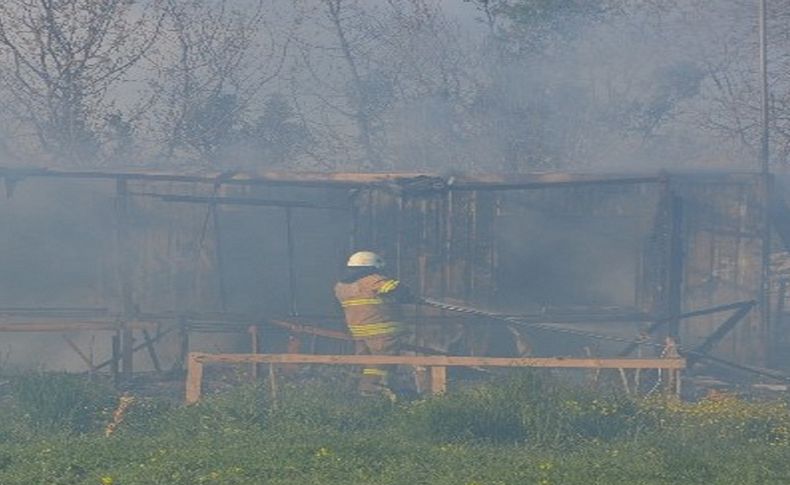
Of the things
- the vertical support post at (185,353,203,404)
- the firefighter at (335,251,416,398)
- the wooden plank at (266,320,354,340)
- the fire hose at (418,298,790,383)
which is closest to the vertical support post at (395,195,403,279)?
the fire hose at (418,298,790,383)

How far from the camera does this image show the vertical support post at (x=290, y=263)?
17469 mm

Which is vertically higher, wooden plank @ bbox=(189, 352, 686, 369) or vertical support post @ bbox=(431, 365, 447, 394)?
wooden plank @ bbox=(189, 352, 686, 369)

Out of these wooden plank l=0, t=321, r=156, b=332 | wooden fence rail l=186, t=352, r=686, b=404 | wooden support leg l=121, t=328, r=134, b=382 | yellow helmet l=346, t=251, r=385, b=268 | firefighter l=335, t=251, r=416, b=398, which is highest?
yellow helmet l=346, t=251, r=385, b=268

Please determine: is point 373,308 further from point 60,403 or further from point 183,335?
point 60,403

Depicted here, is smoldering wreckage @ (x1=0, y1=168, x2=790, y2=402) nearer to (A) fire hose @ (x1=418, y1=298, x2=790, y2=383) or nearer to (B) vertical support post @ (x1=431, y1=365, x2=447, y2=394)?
(A) fire hose @ (x1=418, y1=298, x2=790, y2=383)

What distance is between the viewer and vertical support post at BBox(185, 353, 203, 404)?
1361cm

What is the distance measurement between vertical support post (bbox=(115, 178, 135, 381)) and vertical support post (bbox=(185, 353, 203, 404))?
6.35 ft

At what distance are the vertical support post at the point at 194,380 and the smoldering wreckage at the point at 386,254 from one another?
3.82 metres

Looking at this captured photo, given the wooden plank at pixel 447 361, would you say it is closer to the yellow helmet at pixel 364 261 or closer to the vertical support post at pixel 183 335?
the yellow helmet at pixel 364 261

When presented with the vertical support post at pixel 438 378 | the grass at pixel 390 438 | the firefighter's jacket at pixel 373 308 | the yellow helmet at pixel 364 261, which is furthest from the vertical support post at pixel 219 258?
the vertical support post at pixel 438 378

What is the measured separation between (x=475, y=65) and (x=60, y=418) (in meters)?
20.1

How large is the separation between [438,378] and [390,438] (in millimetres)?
2503

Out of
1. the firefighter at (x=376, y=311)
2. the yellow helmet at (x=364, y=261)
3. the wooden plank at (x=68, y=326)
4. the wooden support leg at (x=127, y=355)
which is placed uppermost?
the yellow helmet at (x=364, y=261)

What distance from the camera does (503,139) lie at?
28812 mm
